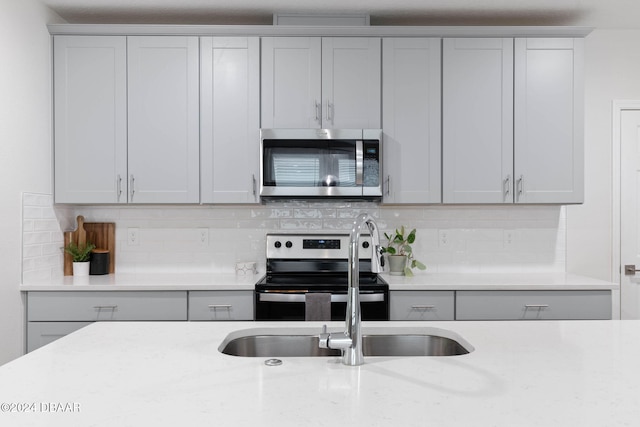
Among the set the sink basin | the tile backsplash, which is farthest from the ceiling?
the sink basin

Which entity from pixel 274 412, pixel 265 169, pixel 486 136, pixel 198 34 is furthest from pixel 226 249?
pixel 274 412

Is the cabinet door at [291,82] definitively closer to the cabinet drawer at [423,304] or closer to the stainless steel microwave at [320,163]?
the stainless steel microwave at [320,163]

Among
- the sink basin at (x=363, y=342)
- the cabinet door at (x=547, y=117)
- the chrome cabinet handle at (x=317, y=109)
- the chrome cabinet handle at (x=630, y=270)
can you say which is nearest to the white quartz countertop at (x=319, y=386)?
the sink basin at (x=363, y=342)

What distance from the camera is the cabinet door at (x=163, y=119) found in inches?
125

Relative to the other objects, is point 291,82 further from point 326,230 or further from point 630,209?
point 630,209

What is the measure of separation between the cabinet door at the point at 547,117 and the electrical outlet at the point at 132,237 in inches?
100

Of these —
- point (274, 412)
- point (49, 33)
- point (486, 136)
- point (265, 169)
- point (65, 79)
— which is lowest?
point (274, 412)

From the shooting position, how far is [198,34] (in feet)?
10.4

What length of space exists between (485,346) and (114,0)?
2907 mm

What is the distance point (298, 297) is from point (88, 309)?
1193 millimetres

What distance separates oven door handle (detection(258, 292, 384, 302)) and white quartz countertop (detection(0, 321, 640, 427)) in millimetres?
1336

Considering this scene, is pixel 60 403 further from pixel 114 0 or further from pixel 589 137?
pixel 589 137

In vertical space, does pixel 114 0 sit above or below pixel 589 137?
above

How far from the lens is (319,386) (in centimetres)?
112
